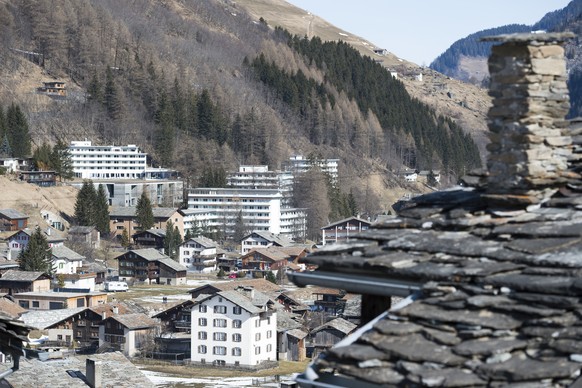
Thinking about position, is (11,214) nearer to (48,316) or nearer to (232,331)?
(48,316)

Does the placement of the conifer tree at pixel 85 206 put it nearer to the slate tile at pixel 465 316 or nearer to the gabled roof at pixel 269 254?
the gabled roof at pixel 269 254

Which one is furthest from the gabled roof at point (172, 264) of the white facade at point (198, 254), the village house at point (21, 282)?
the village house at point (21, 282)

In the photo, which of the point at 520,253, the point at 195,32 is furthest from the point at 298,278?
the point at 195,32

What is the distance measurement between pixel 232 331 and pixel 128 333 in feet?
16.7

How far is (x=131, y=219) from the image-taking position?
106 m

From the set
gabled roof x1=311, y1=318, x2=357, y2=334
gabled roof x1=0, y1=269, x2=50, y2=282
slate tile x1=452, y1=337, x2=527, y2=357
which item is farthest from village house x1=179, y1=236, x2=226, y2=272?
slate tile x1=452, y1=337, x2=527, y2=357

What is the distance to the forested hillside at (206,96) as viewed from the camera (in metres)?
132

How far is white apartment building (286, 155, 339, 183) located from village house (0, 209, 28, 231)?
134ft

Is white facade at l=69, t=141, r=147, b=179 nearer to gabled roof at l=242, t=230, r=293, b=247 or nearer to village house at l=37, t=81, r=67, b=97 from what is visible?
village house at l=37, t=81, r=67, b=97

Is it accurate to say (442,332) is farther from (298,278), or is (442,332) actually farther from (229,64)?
(229,64)

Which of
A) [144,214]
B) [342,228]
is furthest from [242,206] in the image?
[144,214]

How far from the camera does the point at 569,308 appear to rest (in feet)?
17.7

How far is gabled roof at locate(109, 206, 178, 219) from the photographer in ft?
349

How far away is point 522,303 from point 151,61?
148489mm
